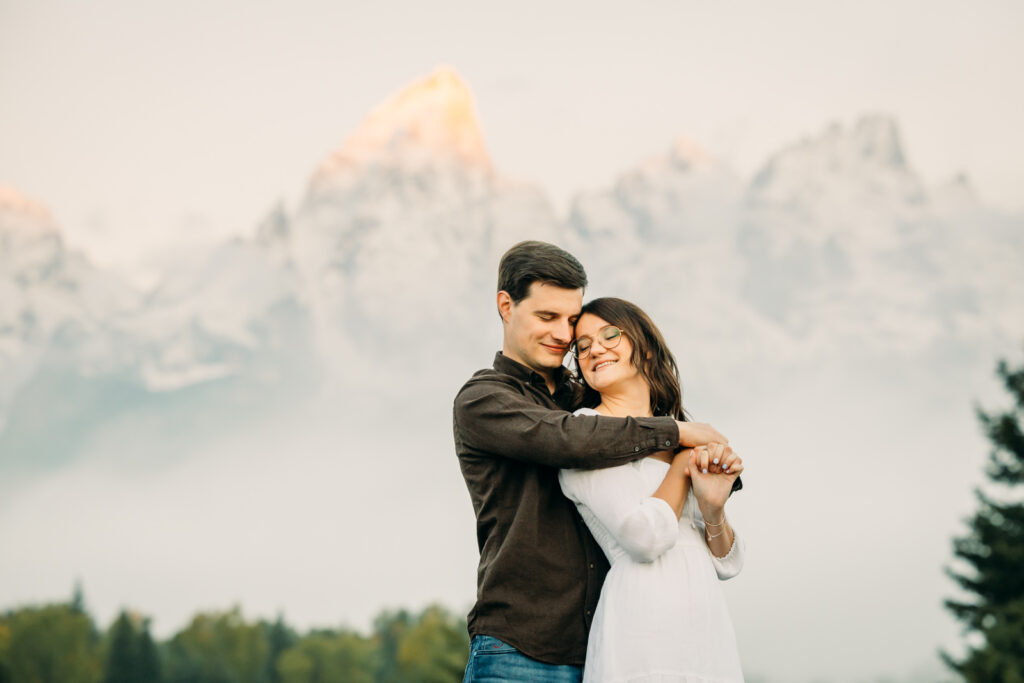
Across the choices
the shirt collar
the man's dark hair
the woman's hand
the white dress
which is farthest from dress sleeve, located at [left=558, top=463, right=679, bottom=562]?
the man's dark hair

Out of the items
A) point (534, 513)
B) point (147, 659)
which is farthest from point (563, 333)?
point (147, 659)

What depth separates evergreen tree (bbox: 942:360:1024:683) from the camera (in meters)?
26.9

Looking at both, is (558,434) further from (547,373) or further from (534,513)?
(547,373)

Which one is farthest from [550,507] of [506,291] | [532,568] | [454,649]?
[454,649]

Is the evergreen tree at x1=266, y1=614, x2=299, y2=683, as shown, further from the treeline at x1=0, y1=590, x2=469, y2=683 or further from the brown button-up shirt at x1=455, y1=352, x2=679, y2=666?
the brown button-up shirt at x1=455, y1=352, x2=679, y2=666

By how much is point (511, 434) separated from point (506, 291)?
2.74ft

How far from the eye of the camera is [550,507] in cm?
414

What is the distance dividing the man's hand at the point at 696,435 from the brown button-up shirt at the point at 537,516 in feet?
0.13

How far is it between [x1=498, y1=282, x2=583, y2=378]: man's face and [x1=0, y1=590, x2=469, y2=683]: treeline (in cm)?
5889

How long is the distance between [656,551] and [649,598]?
0.56 feet

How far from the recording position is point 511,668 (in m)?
3.93

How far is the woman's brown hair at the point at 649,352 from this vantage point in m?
4.31

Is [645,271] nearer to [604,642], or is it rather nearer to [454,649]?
[454,649]

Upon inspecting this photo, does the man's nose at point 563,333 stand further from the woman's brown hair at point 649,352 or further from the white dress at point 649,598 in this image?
the white dress at point 649,598
